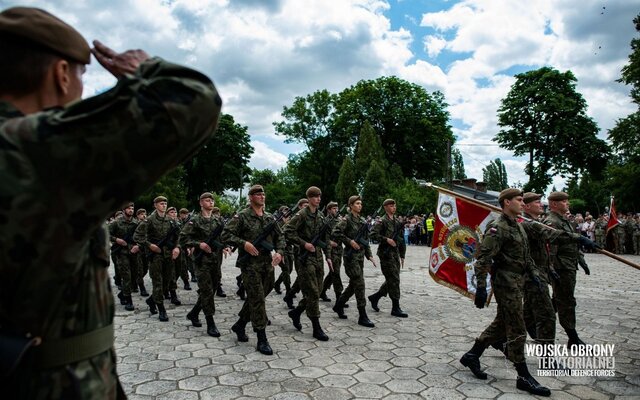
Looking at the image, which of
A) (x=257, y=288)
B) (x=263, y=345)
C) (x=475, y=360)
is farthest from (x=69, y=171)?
(x=257, y=288)

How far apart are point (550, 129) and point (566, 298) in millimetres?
35289

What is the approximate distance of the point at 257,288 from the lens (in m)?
6.36

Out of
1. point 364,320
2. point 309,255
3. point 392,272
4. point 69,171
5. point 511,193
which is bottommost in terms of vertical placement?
point 364,320

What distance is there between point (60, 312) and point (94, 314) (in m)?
0.11

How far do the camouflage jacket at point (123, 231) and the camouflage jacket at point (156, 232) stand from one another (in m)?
0.79

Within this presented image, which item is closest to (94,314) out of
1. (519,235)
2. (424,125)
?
(519,235)

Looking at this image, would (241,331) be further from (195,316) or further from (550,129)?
(550,129)

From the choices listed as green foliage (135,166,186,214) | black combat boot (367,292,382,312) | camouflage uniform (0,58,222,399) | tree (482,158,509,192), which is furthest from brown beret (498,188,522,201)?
tree (482,158,509,192)

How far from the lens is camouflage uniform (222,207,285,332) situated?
6.27 metres

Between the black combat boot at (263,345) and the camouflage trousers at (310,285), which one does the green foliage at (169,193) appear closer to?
the camouflage trousers at (310,285)

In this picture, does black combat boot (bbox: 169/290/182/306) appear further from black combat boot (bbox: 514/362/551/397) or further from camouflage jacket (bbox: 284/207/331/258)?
black combat boot (bbox: 514/362/551/397)

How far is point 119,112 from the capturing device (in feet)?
3.12

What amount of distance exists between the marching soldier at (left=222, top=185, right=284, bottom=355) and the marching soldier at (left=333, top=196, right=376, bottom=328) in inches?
68.2

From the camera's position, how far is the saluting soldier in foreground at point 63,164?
37.5 inches
